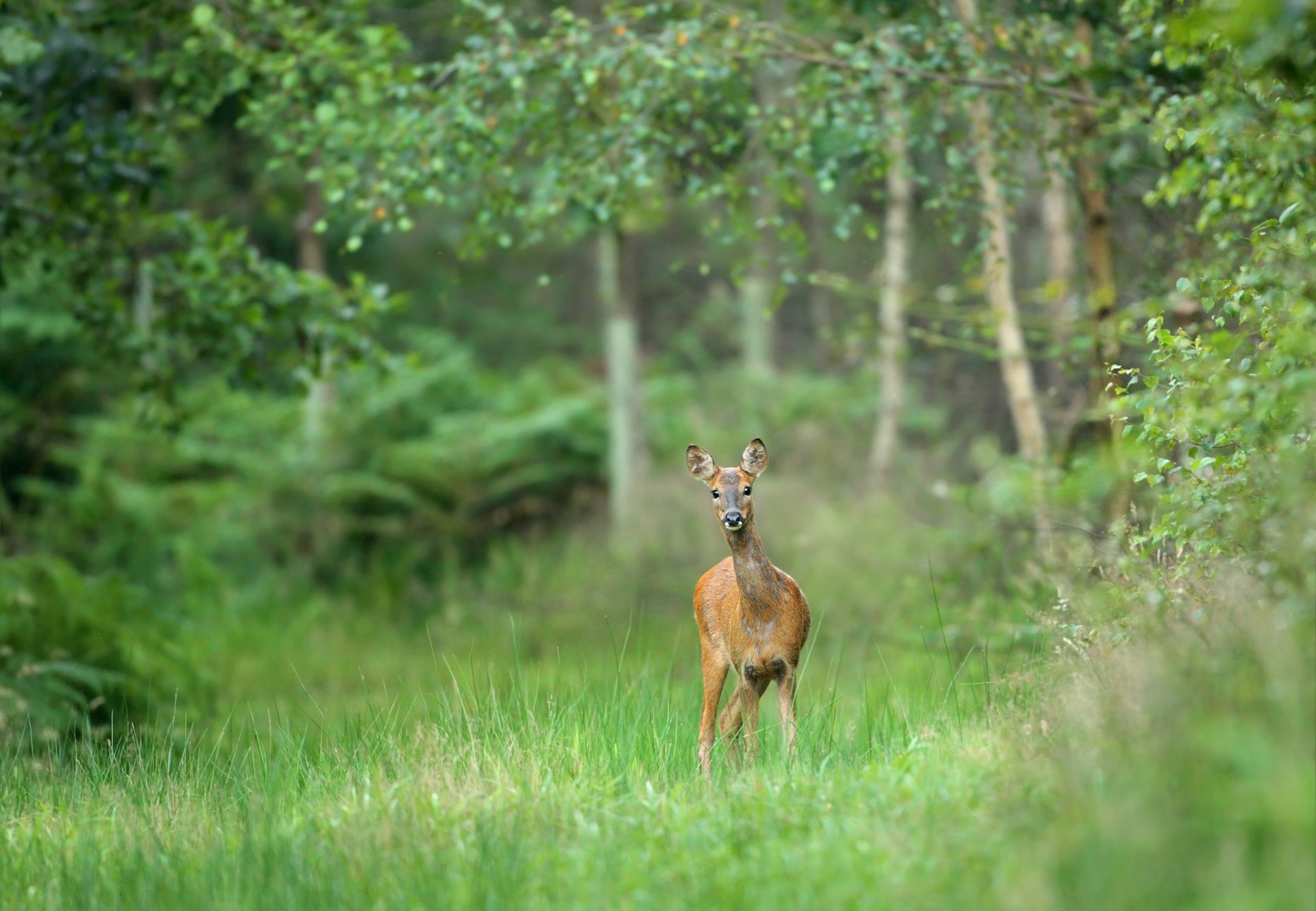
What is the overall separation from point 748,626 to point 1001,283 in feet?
22.4

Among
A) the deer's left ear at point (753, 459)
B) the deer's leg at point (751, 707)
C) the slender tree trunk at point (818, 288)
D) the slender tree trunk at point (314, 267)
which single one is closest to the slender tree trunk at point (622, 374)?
the slender tree trunk at point (314, 267)

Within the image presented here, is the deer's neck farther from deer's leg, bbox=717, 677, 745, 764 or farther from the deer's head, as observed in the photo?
deer's leg, bbox=717, 677, 745, 764

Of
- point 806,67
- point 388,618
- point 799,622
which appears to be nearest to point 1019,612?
point 806,67

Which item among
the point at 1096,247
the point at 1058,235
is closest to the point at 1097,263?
the point at 1096,247

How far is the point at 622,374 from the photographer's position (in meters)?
17.3

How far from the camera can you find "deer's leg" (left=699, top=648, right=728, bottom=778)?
569cm

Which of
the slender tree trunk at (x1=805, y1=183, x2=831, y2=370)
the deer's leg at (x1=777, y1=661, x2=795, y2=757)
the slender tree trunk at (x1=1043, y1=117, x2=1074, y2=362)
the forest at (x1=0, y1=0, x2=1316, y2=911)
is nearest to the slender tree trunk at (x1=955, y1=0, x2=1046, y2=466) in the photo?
the forest at (x1=0, y1=0, x2=1316, y2=911)

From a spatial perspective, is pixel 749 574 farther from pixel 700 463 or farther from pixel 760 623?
pixel 700 463

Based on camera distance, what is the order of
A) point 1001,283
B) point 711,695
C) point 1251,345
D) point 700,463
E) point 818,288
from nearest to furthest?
point 700,463 < point 711,695 < point 1251,345 < point 1001,283 < point 818,288

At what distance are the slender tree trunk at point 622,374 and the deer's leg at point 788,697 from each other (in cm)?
1120

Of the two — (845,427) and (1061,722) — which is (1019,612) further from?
(845,427)

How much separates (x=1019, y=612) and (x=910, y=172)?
10.4 ft

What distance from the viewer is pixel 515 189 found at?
919 centimetres

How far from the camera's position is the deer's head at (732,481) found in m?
5.42
